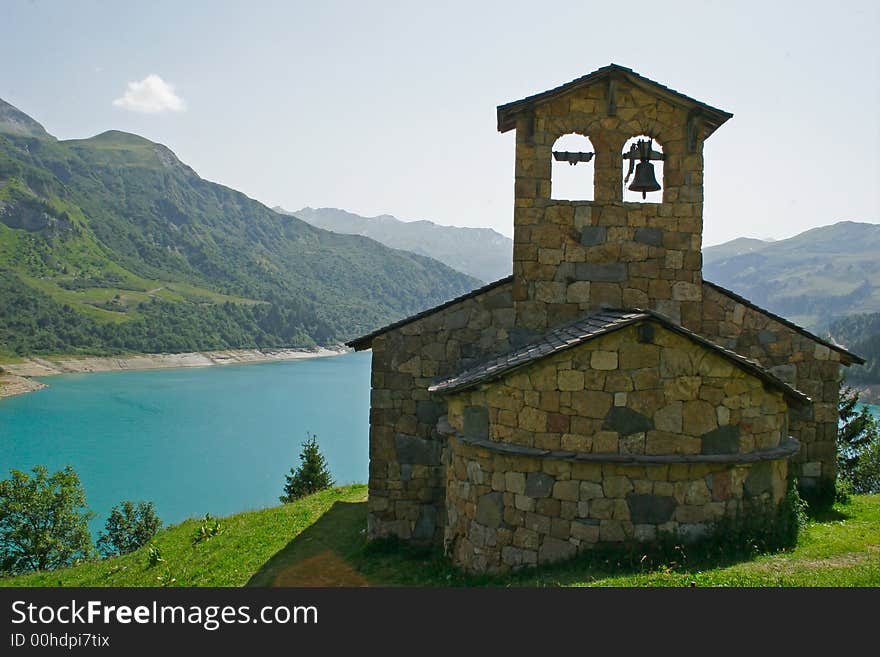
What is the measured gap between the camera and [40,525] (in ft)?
76.3

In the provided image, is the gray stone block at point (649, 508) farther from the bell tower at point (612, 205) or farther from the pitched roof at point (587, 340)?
the bell tower at point (612, 205)

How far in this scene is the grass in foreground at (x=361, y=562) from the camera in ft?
18.9

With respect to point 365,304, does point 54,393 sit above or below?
below

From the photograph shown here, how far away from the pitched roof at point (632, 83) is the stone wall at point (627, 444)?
3.54 m

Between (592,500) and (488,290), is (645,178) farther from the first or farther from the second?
(592,500)

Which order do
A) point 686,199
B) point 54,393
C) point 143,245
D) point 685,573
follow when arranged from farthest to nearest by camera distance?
1. point 143,245
2. point 54,393
3. point 686,199
4. point 685,573

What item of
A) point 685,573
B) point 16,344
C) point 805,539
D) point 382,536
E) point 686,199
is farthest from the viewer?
point 16,344

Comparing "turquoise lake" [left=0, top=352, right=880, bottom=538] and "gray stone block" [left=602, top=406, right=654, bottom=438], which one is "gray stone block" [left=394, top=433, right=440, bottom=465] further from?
"turquoise lake" [left=0, top=352, right=880, bottom=538]

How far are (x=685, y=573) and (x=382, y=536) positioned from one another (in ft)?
15.3

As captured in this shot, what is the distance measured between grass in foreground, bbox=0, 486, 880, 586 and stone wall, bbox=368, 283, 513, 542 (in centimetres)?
44

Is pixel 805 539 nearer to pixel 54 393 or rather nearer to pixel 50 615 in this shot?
pixel 50 615

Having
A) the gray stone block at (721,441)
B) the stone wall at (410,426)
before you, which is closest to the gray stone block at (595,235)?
the stone wall at (410,426)

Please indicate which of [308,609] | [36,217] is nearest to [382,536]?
[308,609]

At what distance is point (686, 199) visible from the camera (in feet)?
A: 27.1
